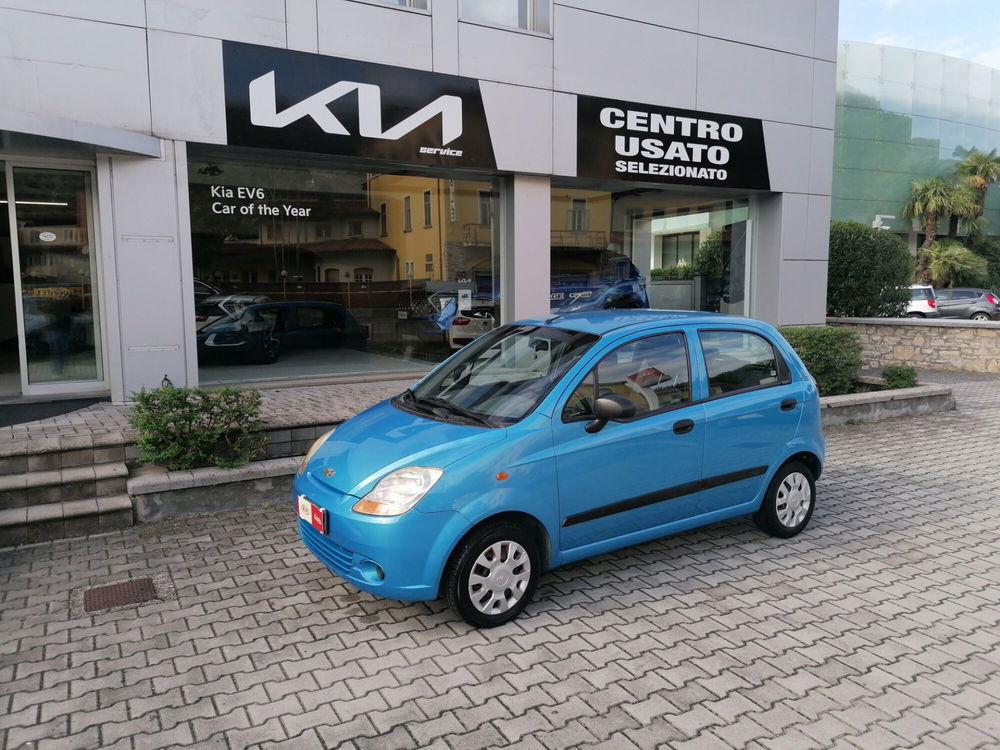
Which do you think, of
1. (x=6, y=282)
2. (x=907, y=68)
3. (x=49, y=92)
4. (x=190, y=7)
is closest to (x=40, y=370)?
(x=6, y=282)

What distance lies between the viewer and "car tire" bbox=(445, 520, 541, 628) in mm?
3750

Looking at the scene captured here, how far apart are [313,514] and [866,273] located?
15.3 meters

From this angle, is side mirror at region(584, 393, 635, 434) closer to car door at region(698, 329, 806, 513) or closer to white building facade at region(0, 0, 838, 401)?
car door at region(698, 329, 806, 513)

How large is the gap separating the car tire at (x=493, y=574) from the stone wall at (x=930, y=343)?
42.3 feet

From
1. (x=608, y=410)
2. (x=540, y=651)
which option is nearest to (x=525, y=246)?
(x=608, y=410)

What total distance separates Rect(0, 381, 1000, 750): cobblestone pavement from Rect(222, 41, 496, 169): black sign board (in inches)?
197

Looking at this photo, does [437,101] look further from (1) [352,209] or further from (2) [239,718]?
(2) [239,718]

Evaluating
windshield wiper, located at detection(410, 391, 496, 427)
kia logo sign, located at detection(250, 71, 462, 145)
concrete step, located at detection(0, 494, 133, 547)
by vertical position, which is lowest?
concrete step, located at detection(0, 494, 133, 547)

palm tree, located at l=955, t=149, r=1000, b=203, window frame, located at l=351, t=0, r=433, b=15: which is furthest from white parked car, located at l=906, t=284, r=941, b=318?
window frame, located at l=351, t=0, r=433, b=15

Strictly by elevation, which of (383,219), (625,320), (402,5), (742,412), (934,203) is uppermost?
(934,203)

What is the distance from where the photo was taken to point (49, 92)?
7180 mm

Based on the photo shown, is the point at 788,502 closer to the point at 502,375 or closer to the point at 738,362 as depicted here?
the point at 738,362

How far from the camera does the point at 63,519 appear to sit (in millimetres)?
5254

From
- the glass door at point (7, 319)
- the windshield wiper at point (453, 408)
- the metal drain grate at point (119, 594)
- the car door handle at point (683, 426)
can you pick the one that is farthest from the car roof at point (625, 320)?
the glass door at point (7, 319)
